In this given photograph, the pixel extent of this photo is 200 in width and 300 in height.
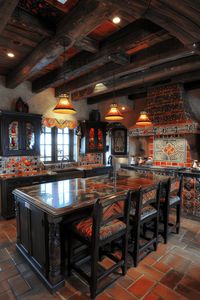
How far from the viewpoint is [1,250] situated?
8.59 ft

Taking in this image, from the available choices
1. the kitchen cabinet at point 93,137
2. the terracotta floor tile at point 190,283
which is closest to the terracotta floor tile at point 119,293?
the terracotta floor tile at point 190,283

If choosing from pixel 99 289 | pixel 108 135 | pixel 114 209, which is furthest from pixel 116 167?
pixel 108 135

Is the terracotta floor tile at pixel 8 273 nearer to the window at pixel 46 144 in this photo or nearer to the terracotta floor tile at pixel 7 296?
the terracotta floor tile at pixel 7 296

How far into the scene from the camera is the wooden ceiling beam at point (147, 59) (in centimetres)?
241

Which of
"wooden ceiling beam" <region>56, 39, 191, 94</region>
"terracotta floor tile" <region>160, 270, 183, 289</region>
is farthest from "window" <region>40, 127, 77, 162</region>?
"terracotta floor tile" <region>160, 270, 183, 289</region>

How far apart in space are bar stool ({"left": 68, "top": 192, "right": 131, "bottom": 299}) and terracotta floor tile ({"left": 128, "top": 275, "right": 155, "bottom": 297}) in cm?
18

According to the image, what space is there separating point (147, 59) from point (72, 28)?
1.27 metres

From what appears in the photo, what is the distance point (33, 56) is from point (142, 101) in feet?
12.3

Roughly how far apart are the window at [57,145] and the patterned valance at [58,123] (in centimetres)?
16

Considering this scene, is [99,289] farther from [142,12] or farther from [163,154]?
[163,154]

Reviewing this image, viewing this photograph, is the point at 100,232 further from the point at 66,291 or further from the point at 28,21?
the point at 28,21

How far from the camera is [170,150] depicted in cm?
489

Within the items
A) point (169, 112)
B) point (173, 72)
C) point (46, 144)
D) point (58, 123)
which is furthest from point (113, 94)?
point (46, 144)

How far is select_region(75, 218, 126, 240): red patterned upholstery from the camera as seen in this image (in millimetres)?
1841
